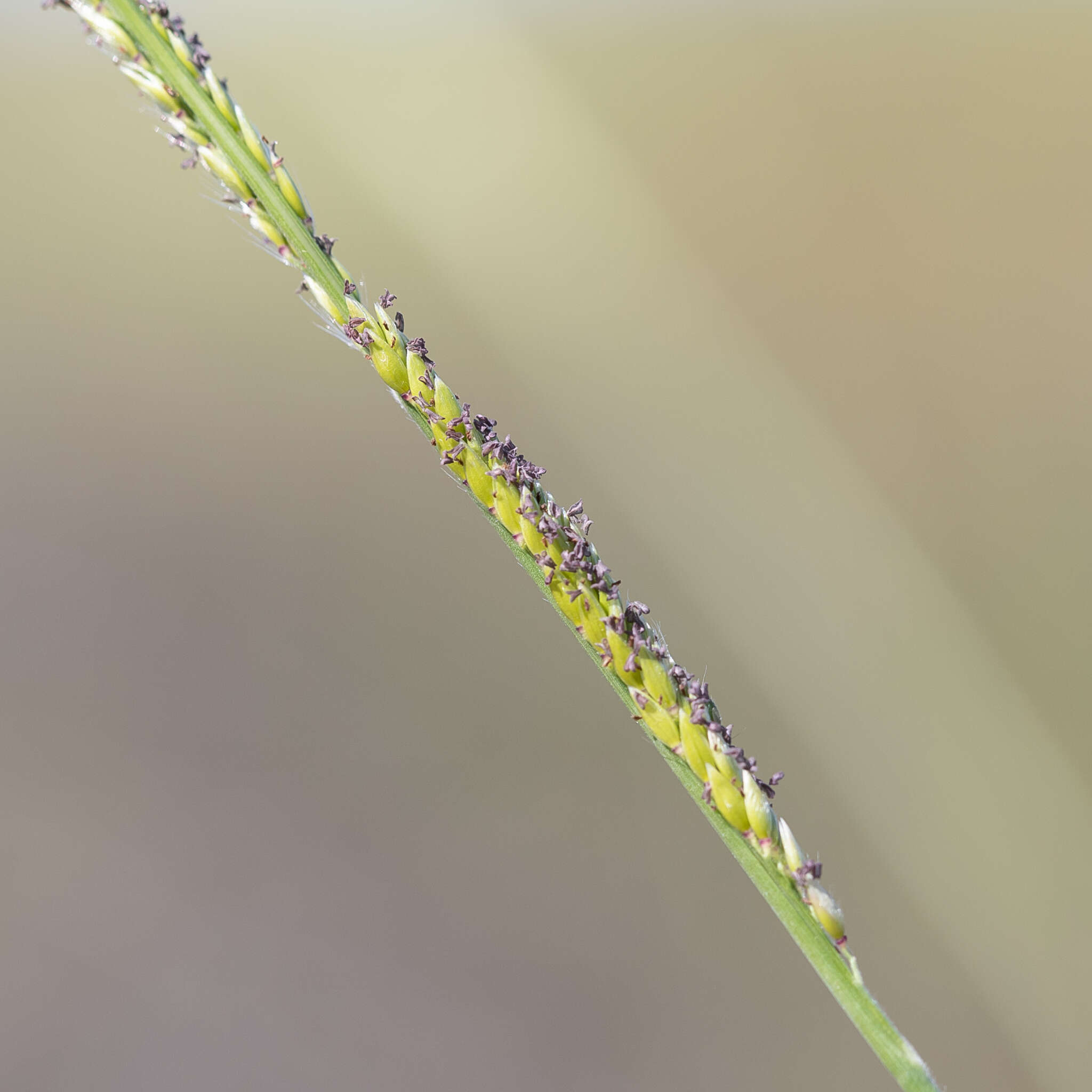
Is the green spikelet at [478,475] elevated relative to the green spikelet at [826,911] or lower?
elevated

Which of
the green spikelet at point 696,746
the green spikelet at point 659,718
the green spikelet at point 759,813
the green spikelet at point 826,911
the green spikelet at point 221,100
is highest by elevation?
the green spikelet at point 221,100

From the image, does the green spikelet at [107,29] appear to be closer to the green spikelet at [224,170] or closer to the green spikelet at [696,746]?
the green spikelet at [224,170]

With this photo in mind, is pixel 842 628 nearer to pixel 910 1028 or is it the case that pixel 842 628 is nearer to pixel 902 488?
pixel 902 488

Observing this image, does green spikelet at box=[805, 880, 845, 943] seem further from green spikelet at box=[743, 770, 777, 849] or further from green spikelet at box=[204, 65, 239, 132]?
green spikelet at box=[204, 65, 239, 132]

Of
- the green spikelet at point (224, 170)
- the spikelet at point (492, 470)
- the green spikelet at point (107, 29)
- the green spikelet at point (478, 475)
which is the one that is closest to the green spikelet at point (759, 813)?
the spikelet at point (492, 470)

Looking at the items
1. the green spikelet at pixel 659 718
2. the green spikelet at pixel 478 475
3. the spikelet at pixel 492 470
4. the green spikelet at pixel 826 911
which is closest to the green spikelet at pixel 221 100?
the spikelet at pixel 492 470

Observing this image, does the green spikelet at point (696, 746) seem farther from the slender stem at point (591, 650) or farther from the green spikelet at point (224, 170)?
the green spikelet at point (224, 170)

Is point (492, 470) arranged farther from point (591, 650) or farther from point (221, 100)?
point (221, 100)

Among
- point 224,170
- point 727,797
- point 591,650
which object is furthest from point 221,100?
point 727,797

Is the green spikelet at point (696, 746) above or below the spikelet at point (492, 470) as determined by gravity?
below
